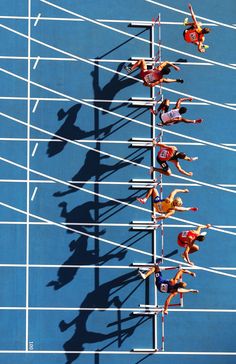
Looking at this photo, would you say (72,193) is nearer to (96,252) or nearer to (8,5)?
(96,252)

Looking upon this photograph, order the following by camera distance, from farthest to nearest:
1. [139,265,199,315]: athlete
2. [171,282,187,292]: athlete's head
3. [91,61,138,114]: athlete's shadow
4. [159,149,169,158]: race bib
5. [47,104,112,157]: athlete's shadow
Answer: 1. [91,61,138,114]: athlete's shadow
2. [47,104,112,157]: athlete's shadow
3. [159,149,169,158]: race bib
4. [139,265,199,315]: athlete
5. [171,282,187,292]: athlete's head

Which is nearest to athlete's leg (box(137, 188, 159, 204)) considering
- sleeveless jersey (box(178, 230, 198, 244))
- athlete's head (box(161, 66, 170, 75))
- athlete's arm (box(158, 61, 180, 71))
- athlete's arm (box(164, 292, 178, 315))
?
sleeveless jersey (box(178, 230, 198, 244))

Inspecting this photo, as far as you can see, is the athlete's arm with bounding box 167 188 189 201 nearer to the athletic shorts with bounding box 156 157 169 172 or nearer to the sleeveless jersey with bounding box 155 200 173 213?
the sleeveless jersey with bounding box 155 200 173 213

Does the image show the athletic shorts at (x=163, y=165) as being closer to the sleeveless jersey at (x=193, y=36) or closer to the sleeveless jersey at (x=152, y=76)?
the sleeveless jersey at (x=152, y=76)

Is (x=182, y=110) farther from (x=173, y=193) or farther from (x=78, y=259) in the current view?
(x=78, y=259)

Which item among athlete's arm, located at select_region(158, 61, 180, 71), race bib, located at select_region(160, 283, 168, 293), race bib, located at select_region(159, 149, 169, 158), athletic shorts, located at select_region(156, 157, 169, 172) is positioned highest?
athlete's arm, located at select_region(158, 61, 180, 71)

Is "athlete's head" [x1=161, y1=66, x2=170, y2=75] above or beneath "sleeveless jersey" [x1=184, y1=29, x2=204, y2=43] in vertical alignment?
beneath
